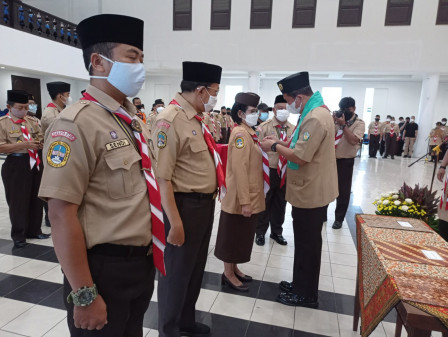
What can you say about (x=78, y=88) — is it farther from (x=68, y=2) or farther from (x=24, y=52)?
(x=24, y=52)

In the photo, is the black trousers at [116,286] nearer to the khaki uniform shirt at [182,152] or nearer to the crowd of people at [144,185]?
the crowd of people at [144,185]

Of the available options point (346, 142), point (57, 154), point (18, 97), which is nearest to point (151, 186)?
point (57, 154)

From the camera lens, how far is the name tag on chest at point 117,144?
1.04 m

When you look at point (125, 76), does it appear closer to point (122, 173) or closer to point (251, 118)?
point (122, 173)

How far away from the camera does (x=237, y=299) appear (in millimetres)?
2480

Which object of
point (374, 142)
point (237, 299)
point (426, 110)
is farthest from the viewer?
point (374, 142)

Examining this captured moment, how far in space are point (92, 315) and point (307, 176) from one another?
1.68 metres

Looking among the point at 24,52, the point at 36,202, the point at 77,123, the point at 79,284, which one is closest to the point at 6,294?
the point at 36,202

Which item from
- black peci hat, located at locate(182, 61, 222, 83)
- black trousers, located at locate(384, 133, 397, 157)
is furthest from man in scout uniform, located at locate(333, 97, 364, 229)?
black trousers, located at locate(384, 133, 397, 157)

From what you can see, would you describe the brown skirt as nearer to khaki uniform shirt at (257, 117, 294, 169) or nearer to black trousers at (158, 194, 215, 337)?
black trousers at (158, 194, 215, 337)

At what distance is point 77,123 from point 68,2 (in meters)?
16.3

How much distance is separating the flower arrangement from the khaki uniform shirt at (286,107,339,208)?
66cm

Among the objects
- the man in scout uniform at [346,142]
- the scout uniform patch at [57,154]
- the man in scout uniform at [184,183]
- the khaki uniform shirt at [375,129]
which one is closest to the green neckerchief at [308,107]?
the man in scout uniform at [184,183]

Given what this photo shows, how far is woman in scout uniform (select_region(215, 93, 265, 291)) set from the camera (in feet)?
7.79
